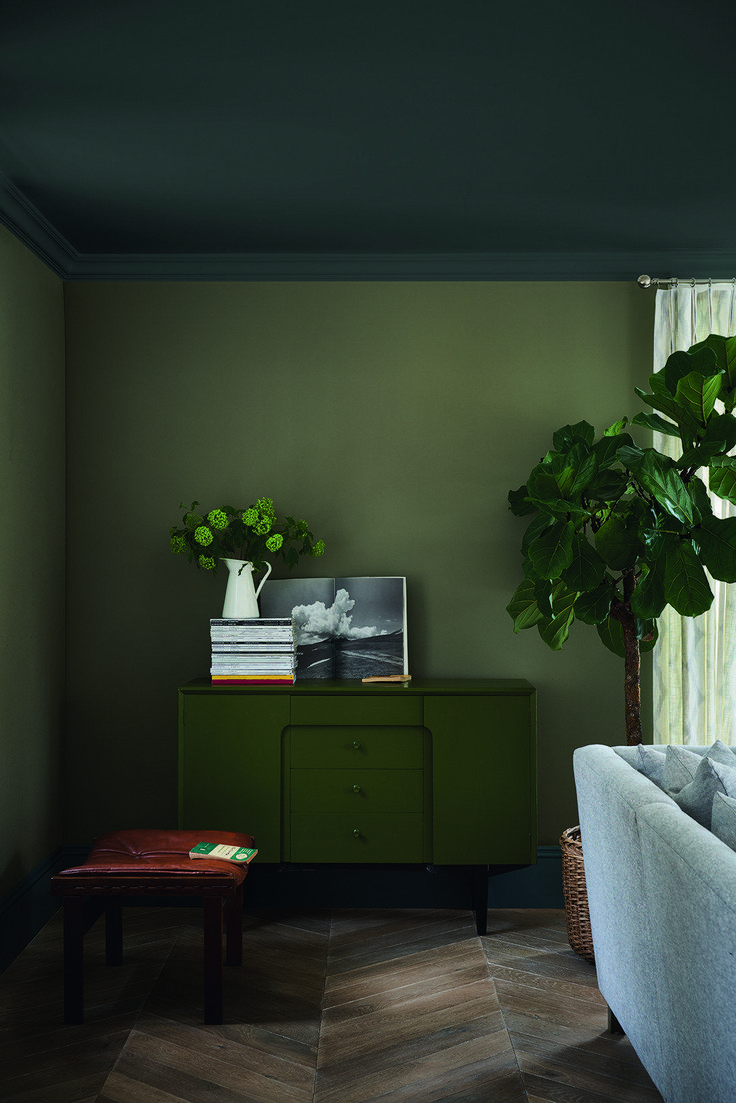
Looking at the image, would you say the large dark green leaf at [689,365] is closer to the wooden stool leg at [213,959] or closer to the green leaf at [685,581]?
the green leaf at [685,581]

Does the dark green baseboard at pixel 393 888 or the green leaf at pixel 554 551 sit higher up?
the green leaf at pixel 554 551

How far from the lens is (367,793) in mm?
3346

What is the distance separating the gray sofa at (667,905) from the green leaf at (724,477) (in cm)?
82

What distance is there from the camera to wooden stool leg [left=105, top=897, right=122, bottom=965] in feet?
9.87

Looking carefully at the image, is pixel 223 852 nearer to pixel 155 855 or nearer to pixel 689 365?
pixel 155 855

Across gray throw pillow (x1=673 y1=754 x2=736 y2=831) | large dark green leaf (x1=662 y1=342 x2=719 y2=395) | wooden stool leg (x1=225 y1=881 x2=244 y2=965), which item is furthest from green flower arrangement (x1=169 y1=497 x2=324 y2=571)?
gray throw pillow (x1=673 y1=754 x2=736 y2=831)

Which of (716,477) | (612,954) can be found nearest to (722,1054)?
(612,954)

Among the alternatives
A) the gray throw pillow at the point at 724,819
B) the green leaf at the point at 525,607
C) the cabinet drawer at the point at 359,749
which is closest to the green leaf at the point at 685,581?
the green leaf at the point at 525,607

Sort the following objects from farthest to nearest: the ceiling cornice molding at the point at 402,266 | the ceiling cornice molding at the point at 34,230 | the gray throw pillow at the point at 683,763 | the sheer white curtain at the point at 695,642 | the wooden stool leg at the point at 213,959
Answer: the ceiling cornice molding at the point at 402,266, the sheer white curtain at the point at 695,642, the ceiling cornice molding at the point at 34,230, the wooden stool leg at the point at 213,959, the gray throw pillow at the point at 683,763

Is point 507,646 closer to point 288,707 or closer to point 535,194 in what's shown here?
point 288,707

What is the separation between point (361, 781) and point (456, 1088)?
118 centimetres

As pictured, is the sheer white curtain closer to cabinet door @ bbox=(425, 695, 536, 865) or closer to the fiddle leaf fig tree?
the fiddle leaf fig tree

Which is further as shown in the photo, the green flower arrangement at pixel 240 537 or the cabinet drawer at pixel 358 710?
the green flower arrangement at pixel 240 537

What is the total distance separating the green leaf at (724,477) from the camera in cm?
286
